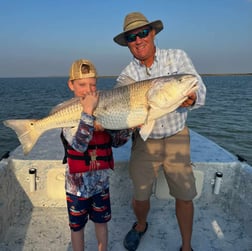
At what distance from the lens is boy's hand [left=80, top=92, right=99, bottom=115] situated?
2.73m

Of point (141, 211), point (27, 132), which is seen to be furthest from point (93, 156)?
point (141, 211)

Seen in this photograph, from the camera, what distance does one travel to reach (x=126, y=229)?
4.05m

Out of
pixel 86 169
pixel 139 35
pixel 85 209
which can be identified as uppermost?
pixel 139 35

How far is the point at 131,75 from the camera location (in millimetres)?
3537

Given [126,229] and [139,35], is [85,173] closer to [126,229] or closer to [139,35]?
[126,229]

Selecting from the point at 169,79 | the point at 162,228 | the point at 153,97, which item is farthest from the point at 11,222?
the point at 169,79

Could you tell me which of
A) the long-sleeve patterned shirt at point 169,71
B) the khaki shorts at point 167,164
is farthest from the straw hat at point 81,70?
the khaki shorts at point 167,164

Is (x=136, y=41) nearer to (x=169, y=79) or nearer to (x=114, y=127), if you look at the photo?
(x=169, y=79)

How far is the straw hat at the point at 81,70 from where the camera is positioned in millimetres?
2875

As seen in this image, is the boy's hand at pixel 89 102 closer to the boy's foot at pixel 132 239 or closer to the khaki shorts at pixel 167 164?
the khaki shorts at pixel 167 164

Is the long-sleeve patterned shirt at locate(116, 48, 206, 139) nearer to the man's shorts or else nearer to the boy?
the boy

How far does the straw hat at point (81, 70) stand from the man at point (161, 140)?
486 mm

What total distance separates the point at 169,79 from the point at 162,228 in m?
2.42

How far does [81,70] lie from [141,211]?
208 centimetres
